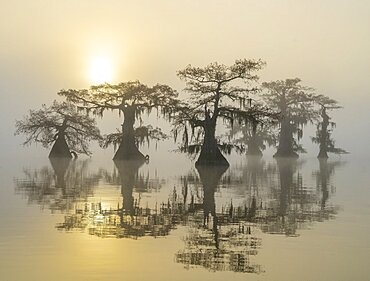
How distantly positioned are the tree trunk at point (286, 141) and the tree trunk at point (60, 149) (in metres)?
26.9

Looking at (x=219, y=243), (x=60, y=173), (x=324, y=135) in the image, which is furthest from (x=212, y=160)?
(x=324, y=135)

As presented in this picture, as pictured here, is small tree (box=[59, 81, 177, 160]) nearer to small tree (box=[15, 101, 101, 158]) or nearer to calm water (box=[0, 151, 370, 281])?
small tree (box=[15, 101, 101, 158])

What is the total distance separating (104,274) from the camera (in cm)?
665

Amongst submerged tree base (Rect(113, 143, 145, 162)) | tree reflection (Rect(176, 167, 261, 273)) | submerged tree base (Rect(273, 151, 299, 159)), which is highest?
submerged tree base (Rect(273, 151, 299, 159))

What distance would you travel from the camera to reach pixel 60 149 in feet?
181

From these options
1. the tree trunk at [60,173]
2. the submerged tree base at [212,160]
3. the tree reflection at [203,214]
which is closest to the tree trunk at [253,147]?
the submerged tree base at [212,160]

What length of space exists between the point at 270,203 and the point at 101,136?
1695 inches

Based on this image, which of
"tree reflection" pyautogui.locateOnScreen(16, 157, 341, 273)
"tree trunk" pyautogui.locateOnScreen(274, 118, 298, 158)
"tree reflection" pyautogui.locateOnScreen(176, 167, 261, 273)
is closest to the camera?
"tree reflection" pyautogui.locateOnScreen(176, 167, 261, 273)

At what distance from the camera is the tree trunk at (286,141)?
66.6m

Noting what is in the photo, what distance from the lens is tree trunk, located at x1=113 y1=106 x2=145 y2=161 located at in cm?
4972

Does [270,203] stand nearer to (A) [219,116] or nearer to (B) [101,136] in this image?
(A) [219,116]

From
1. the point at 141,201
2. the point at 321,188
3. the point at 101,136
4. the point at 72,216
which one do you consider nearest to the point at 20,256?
the point at 72,216

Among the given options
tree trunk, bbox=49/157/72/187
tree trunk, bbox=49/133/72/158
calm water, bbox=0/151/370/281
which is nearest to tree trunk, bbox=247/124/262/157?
tree trunk, bbox=49/133/72/158

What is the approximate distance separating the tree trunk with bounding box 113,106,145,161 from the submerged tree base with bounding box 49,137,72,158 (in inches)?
301
